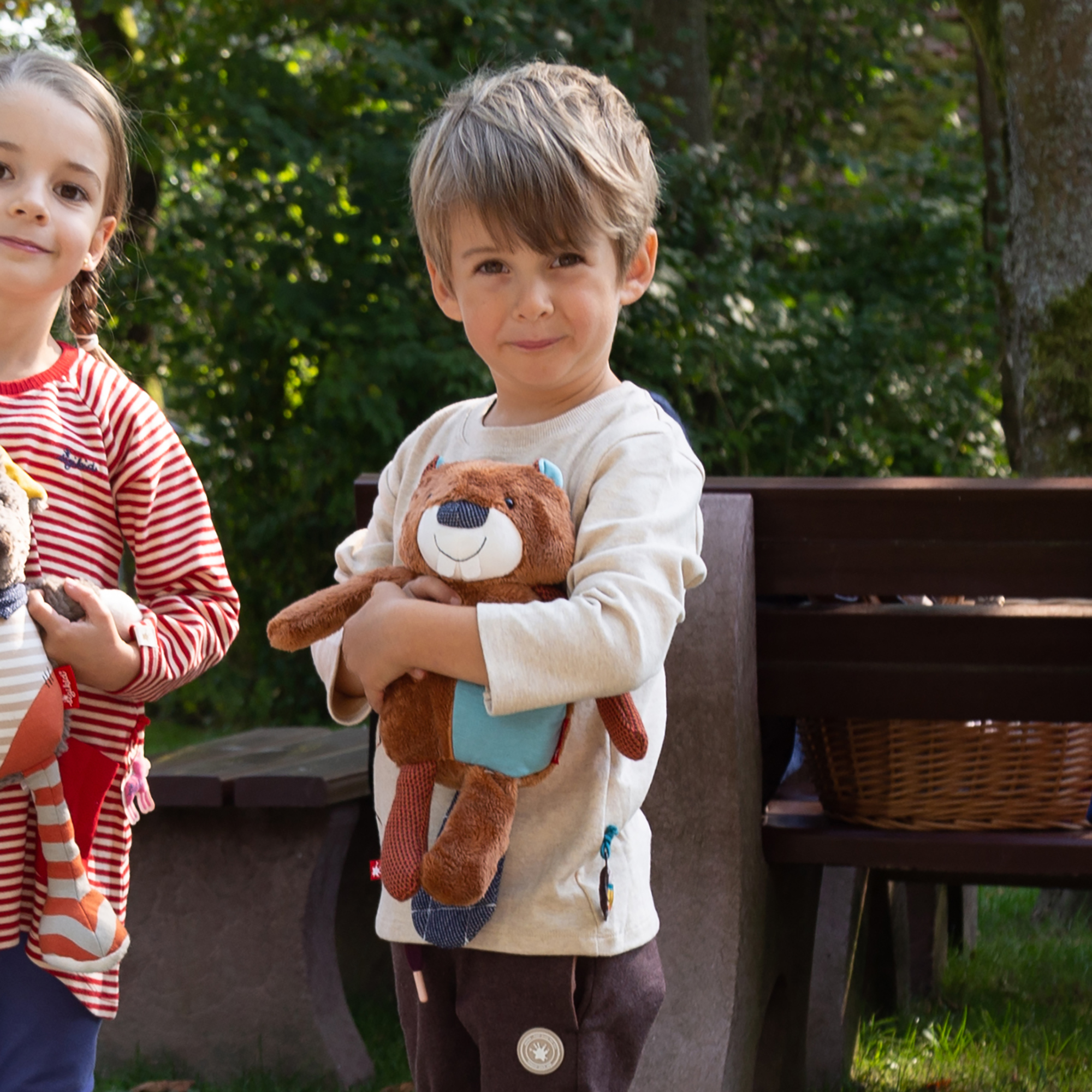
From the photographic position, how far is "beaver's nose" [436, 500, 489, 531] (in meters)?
1.52

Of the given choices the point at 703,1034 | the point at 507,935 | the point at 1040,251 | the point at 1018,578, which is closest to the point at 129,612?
the point at 507,935

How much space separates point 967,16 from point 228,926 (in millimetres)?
3554

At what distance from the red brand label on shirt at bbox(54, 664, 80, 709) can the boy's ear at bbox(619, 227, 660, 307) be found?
2.60ft

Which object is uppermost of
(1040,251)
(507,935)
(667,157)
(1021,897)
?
(667,157)

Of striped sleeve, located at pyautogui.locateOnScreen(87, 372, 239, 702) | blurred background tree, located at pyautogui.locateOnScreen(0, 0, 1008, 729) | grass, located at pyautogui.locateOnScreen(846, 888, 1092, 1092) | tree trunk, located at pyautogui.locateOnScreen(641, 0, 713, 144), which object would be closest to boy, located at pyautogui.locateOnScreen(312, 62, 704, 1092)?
striped sleeve, located at pyautogui.locateOnScreen(87, 372, 239, 702)

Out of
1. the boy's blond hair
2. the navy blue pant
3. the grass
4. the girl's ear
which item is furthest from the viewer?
the grass

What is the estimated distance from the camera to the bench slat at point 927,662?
2279 mm

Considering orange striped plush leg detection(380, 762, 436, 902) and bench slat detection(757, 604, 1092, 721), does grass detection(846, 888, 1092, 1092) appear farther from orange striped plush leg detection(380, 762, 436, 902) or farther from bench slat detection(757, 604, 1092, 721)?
orange striped plush leg detection(380, 762, 436, 902)

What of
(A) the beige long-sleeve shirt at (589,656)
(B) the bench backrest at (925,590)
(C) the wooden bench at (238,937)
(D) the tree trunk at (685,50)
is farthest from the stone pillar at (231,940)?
(D) the tree trunk at (685,50)

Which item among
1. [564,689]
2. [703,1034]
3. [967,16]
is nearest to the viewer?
[564,689]

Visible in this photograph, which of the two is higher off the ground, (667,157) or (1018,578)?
(667,157)

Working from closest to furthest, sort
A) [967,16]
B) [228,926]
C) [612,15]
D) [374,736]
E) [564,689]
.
→ [564,689], [374,736], [228,926], [967,16], [612,15]

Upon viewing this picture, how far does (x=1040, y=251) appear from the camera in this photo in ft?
13.6

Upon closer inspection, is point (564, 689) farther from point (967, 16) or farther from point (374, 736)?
point (967, 16)
